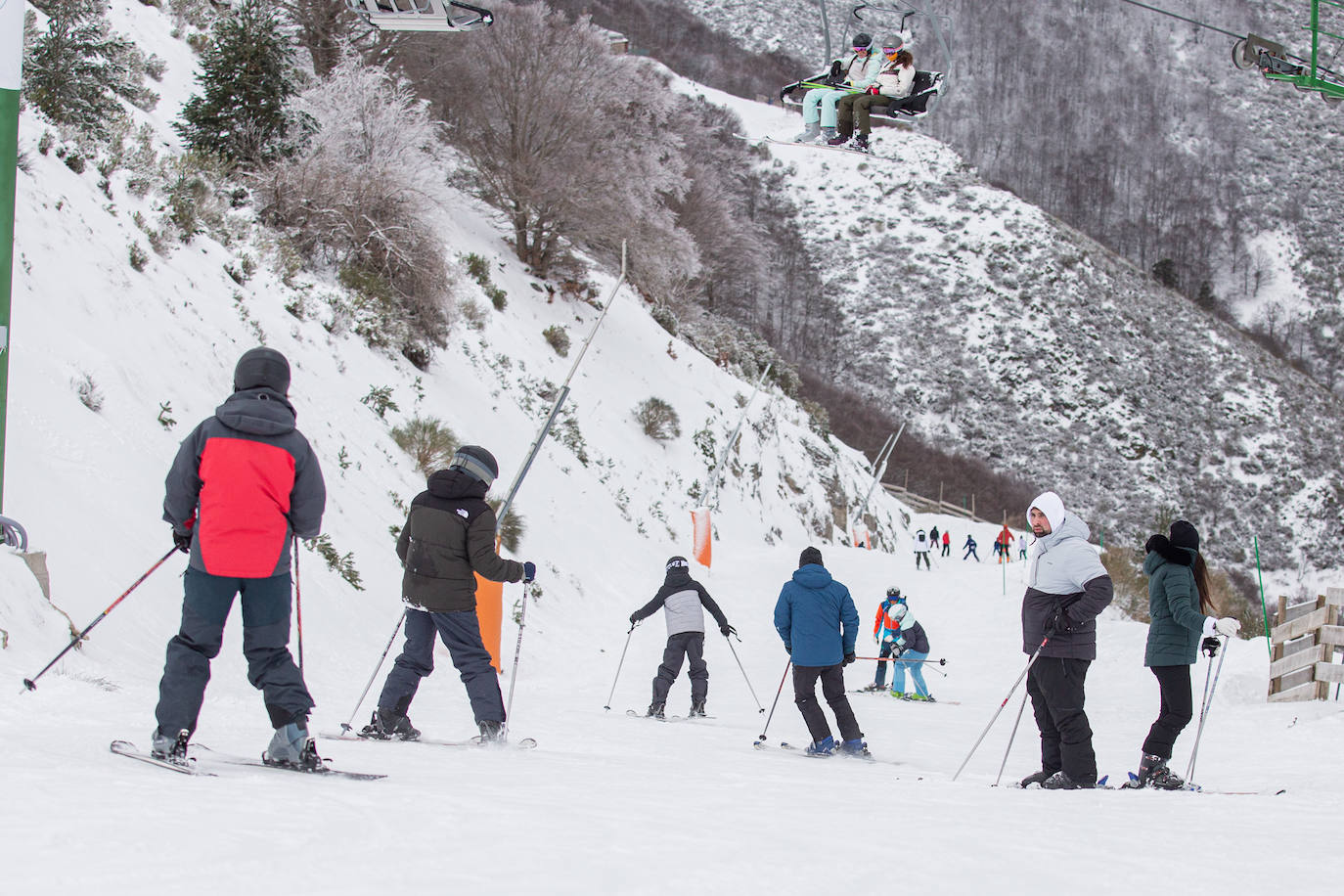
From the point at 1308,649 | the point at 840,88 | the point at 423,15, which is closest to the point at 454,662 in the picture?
the point at 423,15

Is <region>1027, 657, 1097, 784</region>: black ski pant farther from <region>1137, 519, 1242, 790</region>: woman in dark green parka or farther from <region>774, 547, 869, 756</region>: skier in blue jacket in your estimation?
<region>774, 547, 869, 756</region>: skier in blue jacket

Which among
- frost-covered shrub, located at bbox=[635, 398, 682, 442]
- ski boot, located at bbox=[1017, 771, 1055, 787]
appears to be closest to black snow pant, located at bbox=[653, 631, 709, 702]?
ski boot, located at bbox=[1017, 771, 1055, 787]

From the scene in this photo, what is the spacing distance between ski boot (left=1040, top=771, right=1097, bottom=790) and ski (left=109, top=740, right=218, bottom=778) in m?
4.26

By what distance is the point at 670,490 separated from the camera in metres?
23.6

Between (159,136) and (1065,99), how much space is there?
109260 millimetres

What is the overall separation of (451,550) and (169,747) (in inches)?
79.3

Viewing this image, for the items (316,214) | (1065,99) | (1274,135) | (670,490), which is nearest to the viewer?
(316,214)

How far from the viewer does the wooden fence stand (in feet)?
34.8

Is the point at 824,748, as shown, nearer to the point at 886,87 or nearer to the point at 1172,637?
the point at 1172,637

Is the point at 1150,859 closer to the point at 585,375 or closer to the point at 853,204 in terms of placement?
the point at 585,375

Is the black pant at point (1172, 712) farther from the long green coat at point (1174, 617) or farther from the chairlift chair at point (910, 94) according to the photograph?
the chairlift chair at point (910, 94)

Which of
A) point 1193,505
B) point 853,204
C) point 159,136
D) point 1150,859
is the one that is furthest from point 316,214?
point 853,204

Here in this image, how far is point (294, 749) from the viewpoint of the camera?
4.39 metres

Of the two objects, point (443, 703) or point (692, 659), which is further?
point (692, 659)
